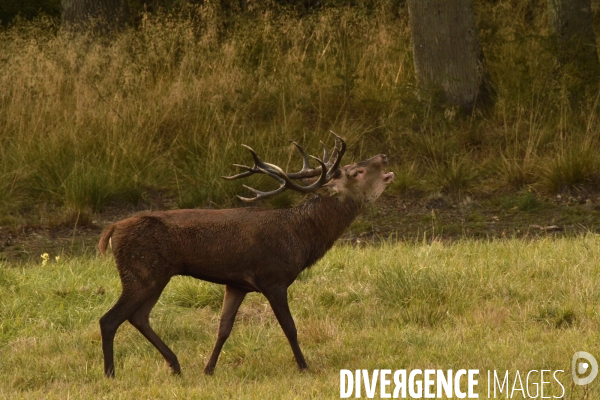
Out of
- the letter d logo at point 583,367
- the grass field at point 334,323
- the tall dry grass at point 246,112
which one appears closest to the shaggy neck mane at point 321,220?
the grass field at point 334,323

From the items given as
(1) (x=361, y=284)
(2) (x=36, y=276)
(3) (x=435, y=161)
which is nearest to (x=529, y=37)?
(3) (x=435, y=161)

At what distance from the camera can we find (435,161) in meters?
11.7

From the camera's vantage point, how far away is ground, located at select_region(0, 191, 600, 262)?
999 centimetres

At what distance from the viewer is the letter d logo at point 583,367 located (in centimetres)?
575

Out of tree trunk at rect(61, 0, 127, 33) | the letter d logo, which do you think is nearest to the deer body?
the letter d logo

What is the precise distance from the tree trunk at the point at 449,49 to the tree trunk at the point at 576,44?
41.4 inches

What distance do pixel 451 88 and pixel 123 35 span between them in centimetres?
447

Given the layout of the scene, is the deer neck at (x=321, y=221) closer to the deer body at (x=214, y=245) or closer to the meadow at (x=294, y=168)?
the deer body at (x=214, y=245)

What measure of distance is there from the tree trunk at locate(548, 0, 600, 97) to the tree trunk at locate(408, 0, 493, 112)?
41.4 inches

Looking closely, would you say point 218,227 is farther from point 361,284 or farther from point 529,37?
point 529,37

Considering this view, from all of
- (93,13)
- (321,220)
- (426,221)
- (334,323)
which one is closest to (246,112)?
(426,221)

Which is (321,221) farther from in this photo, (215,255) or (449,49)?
(449,49)

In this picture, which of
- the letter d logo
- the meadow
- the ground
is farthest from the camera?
the ground

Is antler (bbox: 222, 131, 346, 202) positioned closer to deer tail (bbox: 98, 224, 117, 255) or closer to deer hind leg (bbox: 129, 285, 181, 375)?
deer tail (bbox: 98, 224, 117, 255)
